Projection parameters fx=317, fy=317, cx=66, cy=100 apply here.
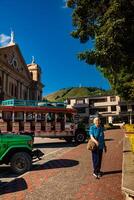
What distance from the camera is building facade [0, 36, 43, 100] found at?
5219 cm

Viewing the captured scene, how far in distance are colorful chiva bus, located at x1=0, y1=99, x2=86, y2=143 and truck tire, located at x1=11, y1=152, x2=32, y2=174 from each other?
404 inches

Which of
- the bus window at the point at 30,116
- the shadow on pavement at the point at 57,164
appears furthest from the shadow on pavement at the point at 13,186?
the bus window at the point at 30,116

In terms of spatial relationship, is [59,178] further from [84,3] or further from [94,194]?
[84,3]

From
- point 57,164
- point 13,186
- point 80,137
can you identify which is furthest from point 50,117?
point 13,186

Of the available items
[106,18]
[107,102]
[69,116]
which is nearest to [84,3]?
[106,18]

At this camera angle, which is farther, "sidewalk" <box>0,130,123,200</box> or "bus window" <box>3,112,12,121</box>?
"bus window" <box>3,112,12,121</box>

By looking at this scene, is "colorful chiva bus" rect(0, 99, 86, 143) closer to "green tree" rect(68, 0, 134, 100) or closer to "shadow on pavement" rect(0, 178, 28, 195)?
"green tree" rect(68, 0, 134, 100)

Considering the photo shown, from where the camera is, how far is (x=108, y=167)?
1166cm

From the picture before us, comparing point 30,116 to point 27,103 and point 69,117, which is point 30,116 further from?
point 69,117

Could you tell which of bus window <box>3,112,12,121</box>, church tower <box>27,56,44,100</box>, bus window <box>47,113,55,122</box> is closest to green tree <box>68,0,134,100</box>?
bus window <box>3,112,12,121</box>

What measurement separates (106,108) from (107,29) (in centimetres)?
7650

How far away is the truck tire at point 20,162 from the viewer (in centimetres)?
1157

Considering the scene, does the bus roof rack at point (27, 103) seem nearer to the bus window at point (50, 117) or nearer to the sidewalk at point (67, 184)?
the bus window at point (50, 117)

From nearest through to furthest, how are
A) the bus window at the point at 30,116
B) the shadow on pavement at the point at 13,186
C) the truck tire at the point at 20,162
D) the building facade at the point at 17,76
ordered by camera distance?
1. the shadow on pavement at the point at 13,186
2. the truck tire at the point at 20,162
3. the bus window at the point at 30,116
4. the building facade at the point at 17,76
